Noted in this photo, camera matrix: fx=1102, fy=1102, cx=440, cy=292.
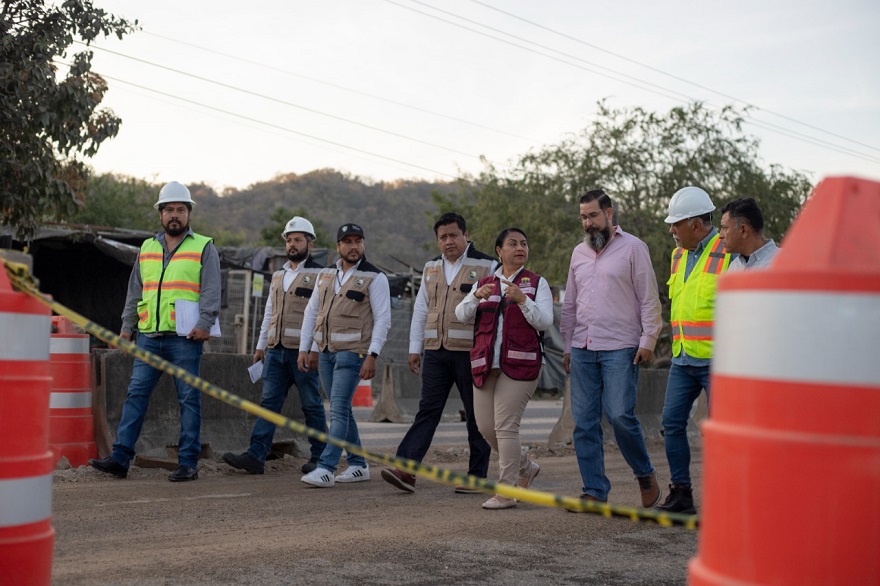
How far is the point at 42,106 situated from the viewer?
48.3ft

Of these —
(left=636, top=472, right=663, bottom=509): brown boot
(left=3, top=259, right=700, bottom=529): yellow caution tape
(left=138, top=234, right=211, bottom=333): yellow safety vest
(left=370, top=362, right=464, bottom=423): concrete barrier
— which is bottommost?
(left=370, top=362, right=464, bottom=423): concrete barrier

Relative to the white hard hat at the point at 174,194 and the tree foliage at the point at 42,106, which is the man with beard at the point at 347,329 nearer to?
the white hard hat at the point at 174,194

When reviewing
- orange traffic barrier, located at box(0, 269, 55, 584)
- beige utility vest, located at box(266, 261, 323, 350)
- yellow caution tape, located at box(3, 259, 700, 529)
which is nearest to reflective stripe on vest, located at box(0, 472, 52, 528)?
orange traffic barrier, located at box(0, 269, 55, 584)

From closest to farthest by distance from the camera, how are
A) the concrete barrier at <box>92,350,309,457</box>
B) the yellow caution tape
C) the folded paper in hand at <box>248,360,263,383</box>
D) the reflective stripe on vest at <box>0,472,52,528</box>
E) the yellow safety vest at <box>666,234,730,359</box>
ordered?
the yellow caution tape, the reflective stripe on vest at <box>0,472,52,528</box>, the yellow safety vest at <box>666,234,730,359</box>, the concrete barrier at <box>92,350,309,457</box>, the folded paper in hand at <box>248,360,263,383</box>

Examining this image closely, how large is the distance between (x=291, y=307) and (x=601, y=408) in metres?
3.52

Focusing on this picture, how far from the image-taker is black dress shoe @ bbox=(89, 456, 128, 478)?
901cm

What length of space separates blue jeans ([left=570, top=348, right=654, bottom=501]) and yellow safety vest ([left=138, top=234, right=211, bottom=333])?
11.1 feet

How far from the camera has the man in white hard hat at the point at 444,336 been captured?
29.1ft

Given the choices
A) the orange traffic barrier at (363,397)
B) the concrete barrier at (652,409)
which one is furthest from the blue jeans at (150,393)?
the orange traffic barrier at (363,397)

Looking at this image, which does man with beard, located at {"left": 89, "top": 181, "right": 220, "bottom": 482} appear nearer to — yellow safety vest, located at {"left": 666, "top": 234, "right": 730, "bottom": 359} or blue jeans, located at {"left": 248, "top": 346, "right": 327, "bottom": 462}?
blue jeans, located at {"left": 248, "top": 346, "right": 327, "bottom": 462}

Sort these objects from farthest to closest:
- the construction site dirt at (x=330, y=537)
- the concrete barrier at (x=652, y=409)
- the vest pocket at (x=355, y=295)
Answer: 1. the concrete barrier at (x=652, y=409)
2. the vest pocket at (x=355, y=295)
3. the construction site dirt at (x=330, y=537)

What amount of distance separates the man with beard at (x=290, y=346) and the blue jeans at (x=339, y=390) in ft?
1.88

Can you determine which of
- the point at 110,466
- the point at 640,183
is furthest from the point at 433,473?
the point at 640,183

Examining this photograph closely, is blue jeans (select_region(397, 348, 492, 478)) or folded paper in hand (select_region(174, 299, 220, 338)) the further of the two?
folded paper in hand (select_region(174, 299, 220, 338))
